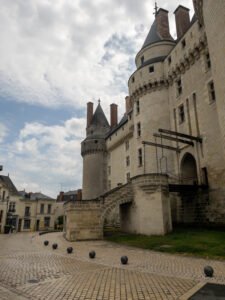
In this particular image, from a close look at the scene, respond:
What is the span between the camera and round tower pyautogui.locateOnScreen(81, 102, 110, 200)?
40250 mm

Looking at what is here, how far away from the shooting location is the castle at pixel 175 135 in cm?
1767

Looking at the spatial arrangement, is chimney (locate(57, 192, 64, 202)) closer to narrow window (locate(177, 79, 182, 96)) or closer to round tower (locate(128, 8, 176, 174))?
round tower (locate(128, 8, 176, 174))

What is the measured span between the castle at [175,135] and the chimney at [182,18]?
0.34ft

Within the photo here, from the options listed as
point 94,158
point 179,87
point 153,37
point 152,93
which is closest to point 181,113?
point 179,87

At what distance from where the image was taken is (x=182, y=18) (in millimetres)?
26672

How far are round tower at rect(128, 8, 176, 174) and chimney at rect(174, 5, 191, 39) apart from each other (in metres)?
2.05

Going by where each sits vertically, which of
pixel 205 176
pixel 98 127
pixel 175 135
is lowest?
pixel 205 176

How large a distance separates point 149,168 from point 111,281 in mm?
19128

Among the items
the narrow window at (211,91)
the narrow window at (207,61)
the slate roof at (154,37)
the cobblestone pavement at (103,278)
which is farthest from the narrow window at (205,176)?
the slate roof at (154,37)

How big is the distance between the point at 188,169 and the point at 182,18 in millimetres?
16942

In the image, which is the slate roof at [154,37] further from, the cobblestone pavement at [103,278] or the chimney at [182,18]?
the cobblestone pavement at [103,278]

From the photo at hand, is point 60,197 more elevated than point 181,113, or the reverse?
point 181,113

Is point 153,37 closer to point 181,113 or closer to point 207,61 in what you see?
point 207,61

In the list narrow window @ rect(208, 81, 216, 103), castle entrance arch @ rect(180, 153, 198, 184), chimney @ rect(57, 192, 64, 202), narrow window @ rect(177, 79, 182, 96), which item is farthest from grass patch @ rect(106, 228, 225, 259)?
chimney @ rect(57, 192, 64, 202)
